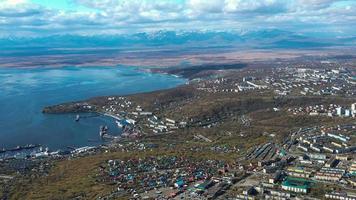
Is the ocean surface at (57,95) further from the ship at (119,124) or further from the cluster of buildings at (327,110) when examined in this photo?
the cluster of buildings at (327,110)

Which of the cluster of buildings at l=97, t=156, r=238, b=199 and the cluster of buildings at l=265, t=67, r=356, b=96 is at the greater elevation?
the cluster of buildings at l=265, t=67, r=356, b=96

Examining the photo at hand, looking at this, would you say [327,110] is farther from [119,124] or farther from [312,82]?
[312,82]

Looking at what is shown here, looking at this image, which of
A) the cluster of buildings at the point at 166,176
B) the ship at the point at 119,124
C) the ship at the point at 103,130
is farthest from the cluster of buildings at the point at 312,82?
the cluster of buildings at the point at 166,176

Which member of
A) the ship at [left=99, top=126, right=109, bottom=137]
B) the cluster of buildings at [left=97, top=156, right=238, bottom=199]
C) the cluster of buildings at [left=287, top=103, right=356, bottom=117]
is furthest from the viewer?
the cluster of buildings at [left=287, top=103, right=356, bottom=117]

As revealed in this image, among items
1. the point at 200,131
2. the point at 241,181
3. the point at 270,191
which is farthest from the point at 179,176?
the point at 200,131

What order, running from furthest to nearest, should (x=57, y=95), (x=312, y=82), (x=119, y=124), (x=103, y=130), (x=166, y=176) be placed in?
(x=57, y=95), (x=312, y=82), (x=119, y=124), (x=103, y=130), (x=166, y=176)

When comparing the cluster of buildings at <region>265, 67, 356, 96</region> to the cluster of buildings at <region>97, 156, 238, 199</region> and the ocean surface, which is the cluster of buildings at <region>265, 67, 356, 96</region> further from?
the cluster of buildings at <region>97, 156, 238, 199</region>

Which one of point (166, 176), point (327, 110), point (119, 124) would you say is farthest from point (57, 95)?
point (166, 176)

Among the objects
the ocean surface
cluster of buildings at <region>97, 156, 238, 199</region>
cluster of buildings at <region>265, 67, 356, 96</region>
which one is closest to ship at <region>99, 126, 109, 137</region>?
the ocean surface

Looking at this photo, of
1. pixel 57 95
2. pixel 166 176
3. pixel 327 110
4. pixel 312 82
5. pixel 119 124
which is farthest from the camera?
pixel 57 95
